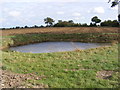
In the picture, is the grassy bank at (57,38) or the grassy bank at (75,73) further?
the grassy bank at (57,38)

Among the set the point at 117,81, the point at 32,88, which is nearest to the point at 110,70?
the point at 117,81

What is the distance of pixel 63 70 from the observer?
37.8 feet

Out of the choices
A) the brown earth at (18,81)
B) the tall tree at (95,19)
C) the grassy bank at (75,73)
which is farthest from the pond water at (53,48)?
the tall tree at (95,19)

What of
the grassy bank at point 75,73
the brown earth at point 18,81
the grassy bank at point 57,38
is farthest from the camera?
the grassy bank at point 57,38

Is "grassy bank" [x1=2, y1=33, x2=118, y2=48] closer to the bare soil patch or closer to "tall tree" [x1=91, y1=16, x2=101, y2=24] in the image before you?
the bare soil patch

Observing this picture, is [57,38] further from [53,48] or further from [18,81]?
[18,81]

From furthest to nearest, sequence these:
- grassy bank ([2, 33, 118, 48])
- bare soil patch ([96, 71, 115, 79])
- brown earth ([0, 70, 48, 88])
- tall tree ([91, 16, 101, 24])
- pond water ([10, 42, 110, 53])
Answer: tall tree ([91, 16, 101, 24]) < grassy bank ([2, 33, 118, 48]) < pond water ([10, 42, 110, 53]) < bare soil patch ([96, 71, 115, 79]) < brown earth ([0, 70, 48, 88])

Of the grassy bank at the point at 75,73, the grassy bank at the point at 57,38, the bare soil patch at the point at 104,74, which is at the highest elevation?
the grassy bank at the point at 57,38

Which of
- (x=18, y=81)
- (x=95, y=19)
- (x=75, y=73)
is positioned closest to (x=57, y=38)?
(x=95, y=19)

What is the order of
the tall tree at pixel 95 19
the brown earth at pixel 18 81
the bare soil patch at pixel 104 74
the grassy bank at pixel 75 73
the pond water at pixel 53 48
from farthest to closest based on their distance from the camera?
the tall tree at pixel 95 19
the pond water at pixel 53 48
the bare soil patch at pixel 104 74
the grassy bank at pixel 75 73
the brown earth at pixel 18 81

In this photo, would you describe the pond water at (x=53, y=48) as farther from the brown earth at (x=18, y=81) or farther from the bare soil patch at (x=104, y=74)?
the brown earth at (x=18, y=81)

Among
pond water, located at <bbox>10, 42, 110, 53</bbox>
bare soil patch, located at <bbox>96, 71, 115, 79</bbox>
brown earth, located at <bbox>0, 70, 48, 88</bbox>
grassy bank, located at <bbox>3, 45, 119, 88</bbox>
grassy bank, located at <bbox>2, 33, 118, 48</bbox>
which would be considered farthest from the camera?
grassy bank, located at <bbox>2, 33, 118, 48</bbox>

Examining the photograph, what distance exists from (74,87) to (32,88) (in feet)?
6.32

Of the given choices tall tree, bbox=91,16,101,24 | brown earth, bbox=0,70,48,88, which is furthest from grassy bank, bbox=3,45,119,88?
tall tree, bbox=91,16,101,24
